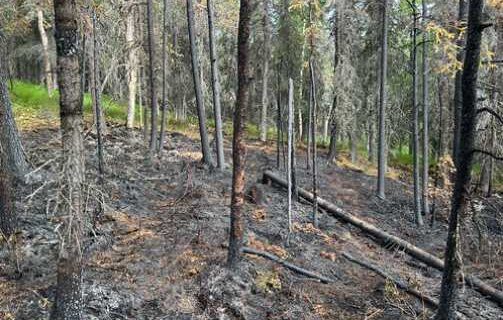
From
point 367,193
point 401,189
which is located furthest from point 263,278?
point 401,189

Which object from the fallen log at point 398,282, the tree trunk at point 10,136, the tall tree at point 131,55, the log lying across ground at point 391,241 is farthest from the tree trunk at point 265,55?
the fallen log at point 398,282

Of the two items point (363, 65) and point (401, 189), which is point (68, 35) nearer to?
point (401, 189)

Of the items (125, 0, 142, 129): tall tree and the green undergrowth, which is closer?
(125, 0, 142, 129): tall tree

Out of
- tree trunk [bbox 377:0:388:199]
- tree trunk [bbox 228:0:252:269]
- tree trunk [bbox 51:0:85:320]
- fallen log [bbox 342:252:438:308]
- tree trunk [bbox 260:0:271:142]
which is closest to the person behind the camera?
tree trunk [bbox 51:0:85:320]

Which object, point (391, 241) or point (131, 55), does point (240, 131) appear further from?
point (131, 55)

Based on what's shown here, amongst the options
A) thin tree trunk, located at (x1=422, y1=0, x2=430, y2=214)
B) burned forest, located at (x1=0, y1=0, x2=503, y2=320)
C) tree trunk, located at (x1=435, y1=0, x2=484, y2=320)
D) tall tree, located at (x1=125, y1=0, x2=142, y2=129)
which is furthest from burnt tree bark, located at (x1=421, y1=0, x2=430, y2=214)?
tall tree, located at (x1=125, y1=0, x2=142, y2=129)

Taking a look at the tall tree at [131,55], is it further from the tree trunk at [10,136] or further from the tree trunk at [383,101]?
the tree trunk at [383,101]

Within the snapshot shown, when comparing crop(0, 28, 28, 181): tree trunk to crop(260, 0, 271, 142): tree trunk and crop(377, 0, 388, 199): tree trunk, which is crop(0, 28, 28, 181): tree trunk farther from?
crop(377, 0, 388, 199): tree trunk

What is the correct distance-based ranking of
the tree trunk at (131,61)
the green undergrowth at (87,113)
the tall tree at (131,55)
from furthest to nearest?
the green undergrowth at (87,113) → the tree trunk at (131,61) → the tall tree at (131,55)

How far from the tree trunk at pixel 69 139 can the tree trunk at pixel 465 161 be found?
5202mm

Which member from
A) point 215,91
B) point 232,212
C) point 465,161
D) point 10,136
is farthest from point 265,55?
point 465,161

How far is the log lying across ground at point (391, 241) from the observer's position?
375 inches

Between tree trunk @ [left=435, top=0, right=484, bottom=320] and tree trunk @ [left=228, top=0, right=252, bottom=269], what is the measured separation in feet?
11.7

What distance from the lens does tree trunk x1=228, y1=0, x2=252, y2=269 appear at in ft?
25.9
